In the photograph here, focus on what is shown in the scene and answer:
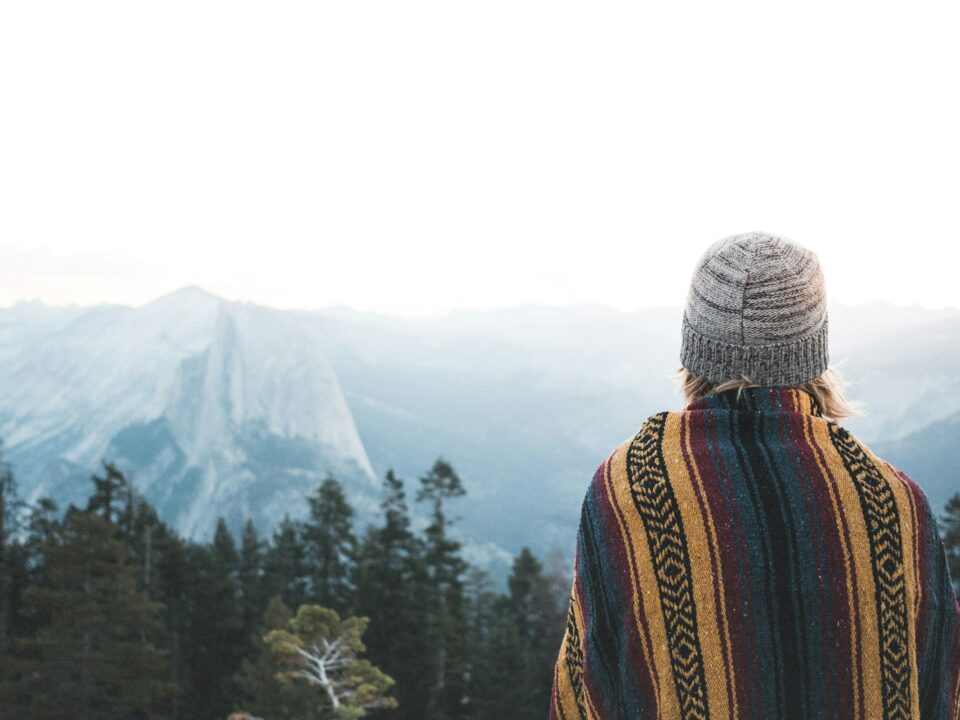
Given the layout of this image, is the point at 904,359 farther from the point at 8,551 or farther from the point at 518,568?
the point at 8,551

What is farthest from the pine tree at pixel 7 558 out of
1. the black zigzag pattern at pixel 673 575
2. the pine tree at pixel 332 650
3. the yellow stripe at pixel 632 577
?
the black zigzag pattern at pixel 673 575

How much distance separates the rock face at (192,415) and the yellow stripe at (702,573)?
3835 inches

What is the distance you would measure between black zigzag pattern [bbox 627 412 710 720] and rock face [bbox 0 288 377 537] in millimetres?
97375

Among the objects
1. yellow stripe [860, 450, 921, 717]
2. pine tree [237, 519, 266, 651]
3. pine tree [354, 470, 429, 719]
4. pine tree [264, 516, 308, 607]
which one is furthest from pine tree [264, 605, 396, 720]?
pine tree [264, 516, 308, 607]

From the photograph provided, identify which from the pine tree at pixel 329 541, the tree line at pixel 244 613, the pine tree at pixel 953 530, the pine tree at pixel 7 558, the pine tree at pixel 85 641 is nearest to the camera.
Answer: the pine tree at pixel 85 641

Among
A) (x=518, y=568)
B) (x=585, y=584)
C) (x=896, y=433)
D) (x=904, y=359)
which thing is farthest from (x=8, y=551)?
(x=904, y=359)

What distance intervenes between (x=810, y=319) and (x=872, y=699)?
3.24 ft

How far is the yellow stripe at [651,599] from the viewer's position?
1951 mm

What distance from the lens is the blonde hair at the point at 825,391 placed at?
6.72 feet

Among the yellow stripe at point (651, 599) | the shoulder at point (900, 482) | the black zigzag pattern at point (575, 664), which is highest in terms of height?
the shoulder at point (900, 482)

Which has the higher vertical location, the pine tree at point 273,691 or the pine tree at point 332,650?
the pine tree at point 332,650

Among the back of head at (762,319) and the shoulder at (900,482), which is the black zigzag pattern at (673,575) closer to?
the back of head at (762,319)

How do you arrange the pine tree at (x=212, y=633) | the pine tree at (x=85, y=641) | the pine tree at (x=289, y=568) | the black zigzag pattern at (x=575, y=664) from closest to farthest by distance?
the black zigzag pattern at (x=575, y=664) < the pine tree at (x=85, y=641) < the pine tree at (x=212, y=633) < the pine tree at (x=289, y=568)

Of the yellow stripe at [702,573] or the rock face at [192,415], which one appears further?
the rock face at [192,415]
